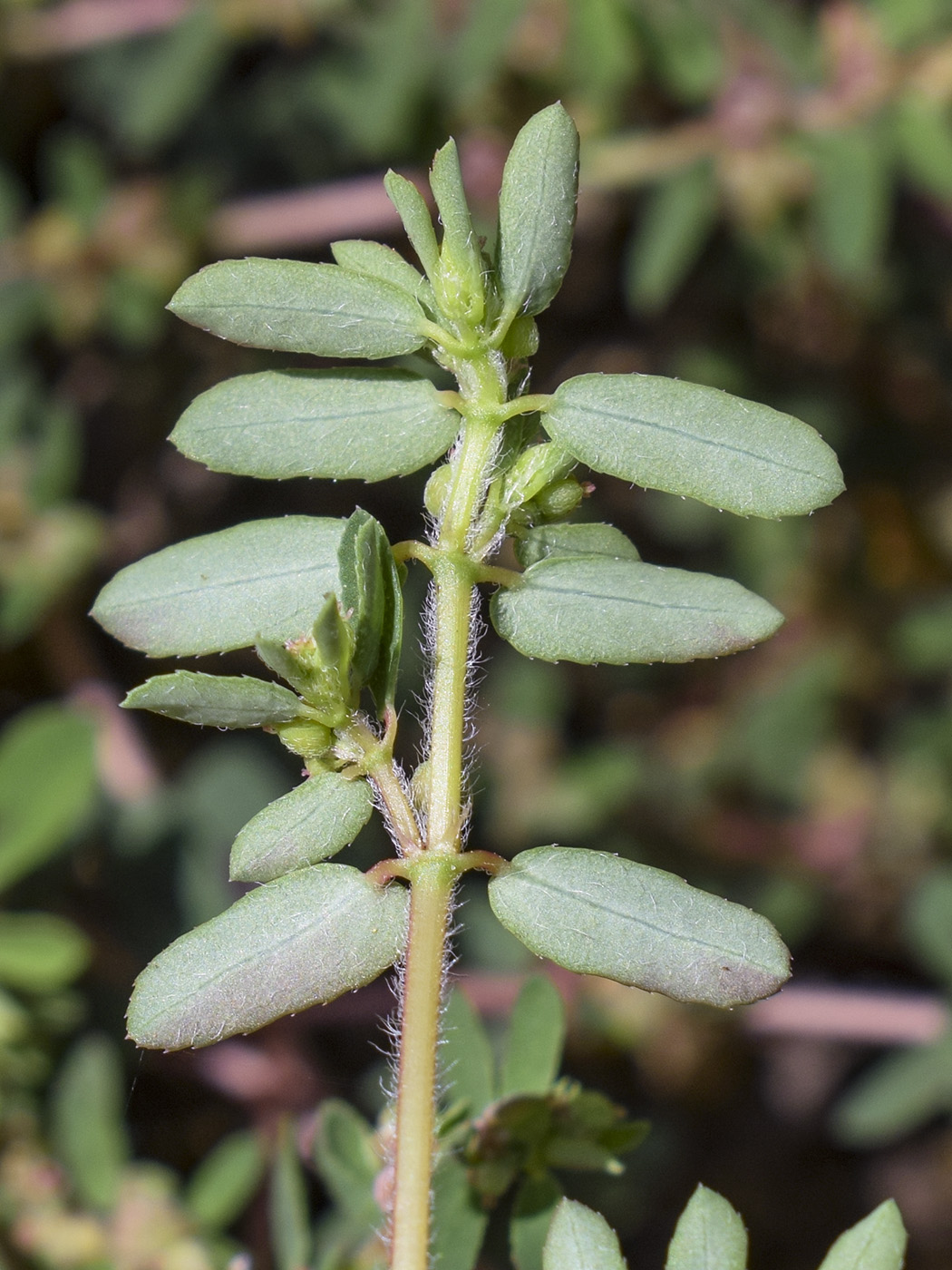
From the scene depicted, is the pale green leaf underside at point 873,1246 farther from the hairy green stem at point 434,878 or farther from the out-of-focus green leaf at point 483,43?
the out-of-focus green leaf at point 483,43

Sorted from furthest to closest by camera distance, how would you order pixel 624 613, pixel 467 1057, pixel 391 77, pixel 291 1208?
pixel 391 77, pixel 291 1208, pixel 467 1057, pixel 624 613

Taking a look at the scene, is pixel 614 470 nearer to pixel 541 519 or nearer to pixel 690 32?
pixel 541 519

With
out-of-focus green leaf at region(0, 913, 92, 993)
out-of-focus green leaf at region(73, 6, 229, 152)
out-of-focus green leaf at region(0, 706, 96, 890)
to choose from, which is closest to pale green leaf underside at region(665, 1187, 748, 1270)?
out-of-focus green leaf at region(0, 913, 92, 993)

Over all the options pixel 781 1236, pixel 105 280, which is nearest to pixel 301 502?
pixel 105 280

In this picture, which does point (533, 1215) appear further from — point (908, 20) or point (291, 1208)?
point (908, 20)

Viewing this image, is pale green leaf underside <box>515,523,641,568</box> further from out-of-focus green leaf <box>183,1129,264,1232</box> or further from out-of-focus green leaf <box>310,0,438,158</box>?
out-of-focus green leaf <box>310,0,438,158</box>

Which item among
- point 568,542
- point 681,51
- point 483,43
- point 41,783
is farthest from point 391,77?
point 568,542

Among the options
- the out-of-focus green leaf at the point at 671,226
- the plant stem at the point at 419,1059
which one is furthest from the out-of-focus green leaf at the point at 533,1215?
the out-of-focus green leaf at the point at 671,226
